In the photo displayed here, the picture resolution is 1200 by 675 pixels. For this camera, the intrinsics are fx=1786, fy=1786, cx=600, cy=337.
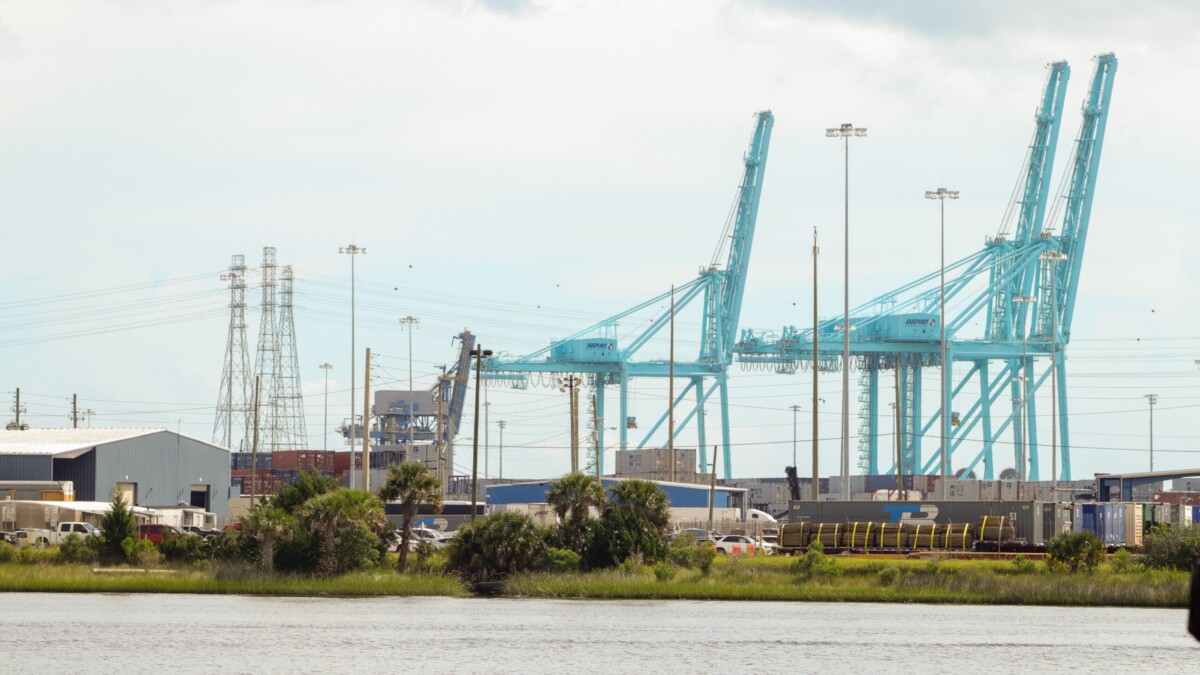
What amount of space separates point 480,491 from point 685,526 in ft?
182

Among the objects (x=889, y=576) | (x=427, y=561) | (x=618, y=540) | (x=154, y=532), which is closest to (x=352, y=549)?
(x=427, y=561)

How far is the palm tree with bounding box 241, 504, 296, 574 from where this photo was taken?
60.6 meters

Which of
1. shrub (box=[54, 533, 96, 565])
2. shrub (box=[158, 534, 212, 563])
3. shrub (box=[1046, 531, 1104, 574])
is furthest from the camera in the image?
shrub (box=[54, 533, 96, 565])

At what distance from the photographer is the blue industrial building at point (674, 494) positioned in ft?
354

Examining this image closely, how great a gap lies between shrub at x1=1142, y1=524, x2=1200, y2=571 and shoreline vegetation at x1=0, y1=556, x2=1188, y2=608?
1.01 meters

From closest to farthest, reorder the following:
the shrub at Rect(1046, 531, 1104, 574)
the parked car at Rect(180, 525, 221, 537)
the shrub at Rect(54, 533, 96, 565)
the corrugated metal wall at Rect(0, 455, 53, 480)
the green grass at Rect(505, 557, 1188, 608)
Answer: the green grass at Rect(505, 557, 1188, 608), the shrub at Rect(1046, 531, 1104, 574), the shrub at Rect(54, 533, 96, 565), the parked car at Rect(180, 525, 221, 537), the corrugated metal wall at Rect(0, 455, 53, 480)

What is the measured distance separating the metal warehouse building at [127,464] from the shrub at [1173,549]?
5411 cm

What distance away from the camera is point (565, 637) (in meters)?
45.8

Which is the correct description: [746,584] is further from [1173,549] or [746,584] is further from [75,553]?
[75,553]

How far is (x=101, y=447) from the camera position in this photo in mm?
101438

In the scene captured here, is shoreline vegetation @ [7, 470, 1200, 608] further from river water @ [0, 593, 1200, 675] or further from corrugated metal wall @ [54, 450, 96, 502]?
corrugated metal wall @ [54, 450, 96, 502]

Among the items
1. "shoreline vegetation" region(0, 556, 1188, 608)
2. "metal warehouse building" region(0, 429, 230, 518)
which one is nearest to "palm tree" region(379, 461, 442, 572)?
"shoreline vegetation" region(0, 556, 1188, 608)

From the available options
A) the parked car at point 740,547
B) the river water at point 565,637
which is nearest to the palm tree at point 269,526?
the river water at point 565,637

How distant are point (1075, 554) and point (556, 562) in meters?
17.4
